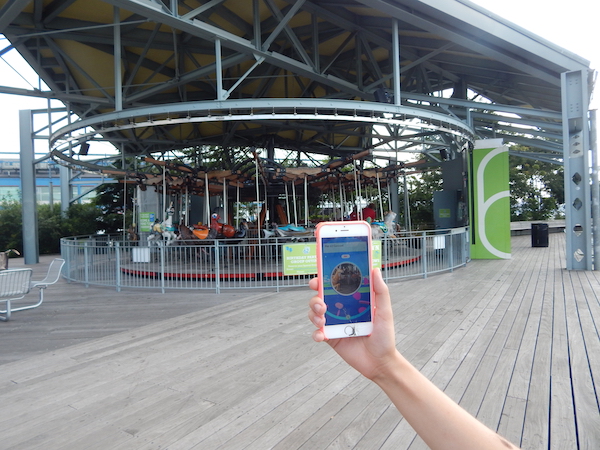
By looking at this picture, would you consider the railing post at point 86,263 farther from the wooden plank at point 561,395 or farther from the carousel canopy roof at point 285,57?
the wooden plank at point 561,395

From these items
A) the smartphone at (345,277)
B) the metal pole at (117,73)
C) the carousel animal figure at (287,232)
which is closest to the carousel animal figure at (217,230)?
the carousel animal figure at (287,232)

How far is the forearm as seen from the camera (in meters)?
0.94

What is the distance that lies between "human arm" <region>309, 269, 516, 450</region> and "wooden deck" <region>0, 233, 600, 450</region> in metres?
1.77

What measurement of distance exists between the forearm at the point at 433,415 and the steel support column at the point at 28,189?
61.9 feet

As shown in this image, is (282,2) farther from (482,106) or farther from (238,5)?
(482,106)

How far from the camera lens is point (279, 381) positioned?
12.8 ft

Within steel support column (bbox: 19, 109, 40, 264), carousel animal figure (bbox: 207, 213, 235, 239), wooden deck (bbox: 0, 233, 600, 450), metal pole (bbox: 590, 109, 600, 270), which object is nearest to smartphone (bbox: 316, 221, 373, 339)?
wooden deck (bbox: 0, 233, 600, 450)

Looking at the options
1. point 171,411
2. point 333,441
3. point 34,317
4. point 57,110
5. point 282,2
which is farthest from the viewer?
point 57,110

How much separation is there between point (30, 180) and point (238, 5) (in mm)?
11840

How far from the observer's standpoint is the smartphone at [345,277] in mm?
1488

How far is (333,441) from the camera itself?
2822 millimetres

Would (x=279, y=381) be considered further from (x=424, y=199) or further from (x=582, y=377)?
(x=424, y=199)

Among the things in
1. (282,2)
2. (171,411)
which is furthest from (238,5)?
(171,411)

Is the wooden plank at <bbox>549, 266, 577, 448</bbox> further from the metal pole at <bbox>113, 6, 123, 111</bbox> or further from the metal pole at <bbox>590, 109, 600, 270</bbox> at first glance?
the metal pole at <bbox>113, 6, 123, 111</bbox>
